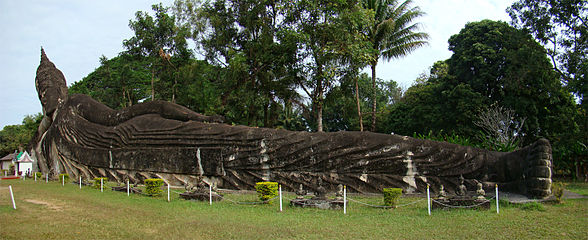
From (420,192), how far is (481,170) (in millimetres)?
1384

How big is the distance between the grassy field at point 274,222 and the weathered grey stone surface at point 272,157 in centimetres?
73

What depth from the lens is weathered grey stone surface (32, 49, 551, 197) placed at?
29.3 feet

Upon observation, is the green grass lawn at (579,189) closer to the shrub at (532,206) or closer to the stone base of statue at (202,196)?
the shrub at (532,206)

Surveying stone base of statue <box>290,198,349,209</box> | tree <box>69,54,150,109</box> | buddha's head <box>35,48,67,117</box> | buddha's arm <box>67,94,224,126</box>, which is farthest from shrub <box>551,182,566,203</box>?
tree <box>69,54,150,109</box>

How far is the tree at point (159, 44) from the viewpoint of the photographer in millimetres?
22812

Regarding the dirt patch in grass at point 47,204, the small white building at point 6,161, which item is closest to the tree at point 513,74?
the dirt patch in grass at point 47,204

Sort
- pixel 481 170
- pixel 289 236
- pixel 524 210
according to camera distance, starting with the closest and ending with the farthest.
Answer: pixel 289 236
pixel 524 210
pixel 481 170

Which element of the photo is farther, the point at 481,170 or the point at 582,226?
the point at 481,170

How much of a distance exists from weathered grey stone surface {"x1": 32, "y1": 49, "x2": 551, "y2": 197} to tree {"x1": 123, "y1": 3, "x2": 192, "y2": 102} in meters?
9.12

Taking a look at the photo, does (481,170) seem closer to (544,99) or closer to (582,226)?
(582,226)

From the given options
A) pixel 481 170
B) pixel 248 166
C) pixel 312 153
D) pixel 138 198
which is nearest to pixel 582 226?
pixel 481 170

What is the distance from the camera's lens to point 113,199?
9820 mm

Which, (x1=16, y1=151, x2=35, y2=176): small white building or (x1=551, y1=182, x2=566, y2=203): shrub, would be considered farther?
(x1=16, y1=151, x2=35, y2=176): small white building

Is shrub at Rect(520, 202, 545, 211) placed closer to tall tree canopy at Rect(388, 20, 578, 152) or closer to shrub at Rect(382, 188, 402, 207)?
shrub at Rect(382, 188, 402, 207)
